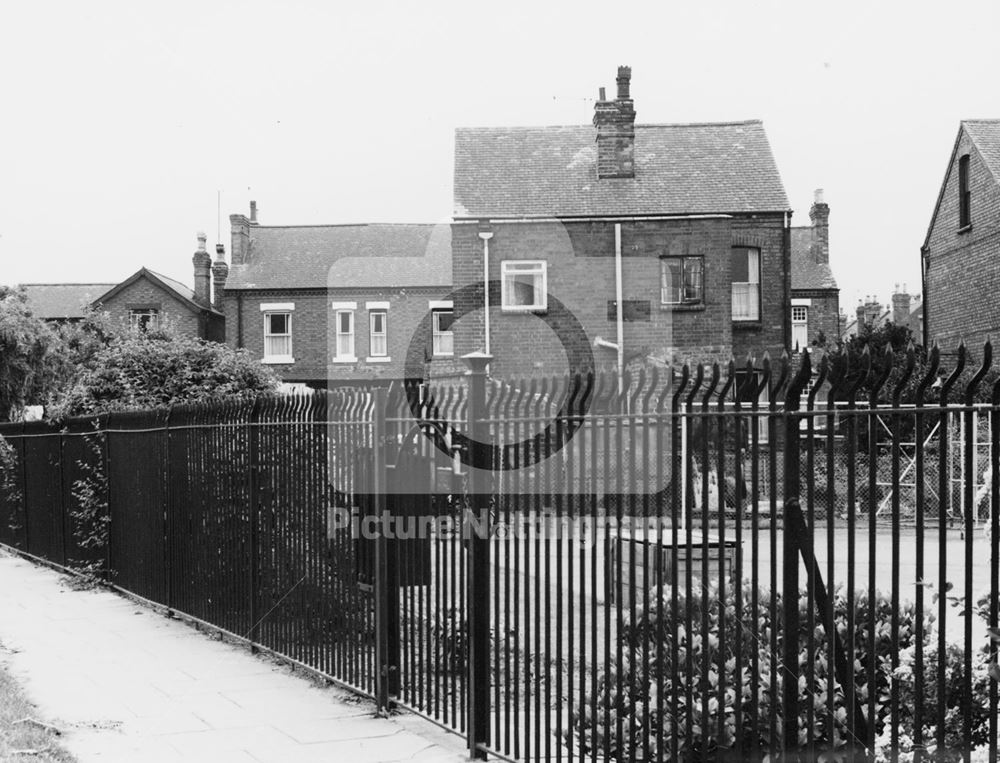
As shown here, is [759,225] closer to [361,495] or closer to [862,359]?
[361,495]

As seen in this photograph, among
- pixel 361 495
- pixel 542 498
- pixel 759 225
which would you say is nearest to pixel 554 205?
pixel 759 225

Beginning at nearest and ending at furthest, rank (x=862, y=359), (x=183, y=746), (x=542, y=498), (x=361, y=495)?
(x=862, y=359) < (x=542, y=498) < (x=183, y=746) < (x=361, y=495)

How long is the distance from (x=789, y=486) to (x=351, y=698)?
4.47 m

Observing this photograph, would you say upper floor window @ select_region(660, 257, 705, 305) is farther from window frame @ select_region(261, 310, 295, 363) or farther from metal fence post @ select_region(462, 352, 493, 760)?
metal fence post @ select_region(462, 352, 493, 760)

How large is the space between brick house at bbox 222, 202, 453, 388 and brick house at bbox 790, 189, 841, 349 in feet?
47.8

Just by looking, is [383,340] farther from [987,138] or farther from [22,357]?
[987,138]

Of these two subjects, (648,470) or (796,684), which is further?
(648,470)

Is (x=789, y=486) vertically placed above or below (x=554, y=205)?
below

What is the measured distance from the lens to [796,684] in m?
4.00

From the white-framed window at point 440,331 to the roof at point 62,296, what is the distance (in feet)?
55.6

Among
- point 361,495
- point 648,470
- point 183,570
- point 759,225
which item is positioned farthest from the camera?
point 759,225

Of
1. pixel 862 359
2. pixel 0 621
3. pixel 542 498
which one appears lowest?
pixel 0 621

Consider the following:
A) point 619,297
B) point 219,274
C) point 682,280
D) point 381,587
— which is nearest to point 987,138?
point 682,280

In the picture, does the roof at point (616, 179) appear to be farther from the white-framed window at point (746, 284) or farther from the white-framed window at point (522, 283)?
the white-framed window at point (522, 283)
